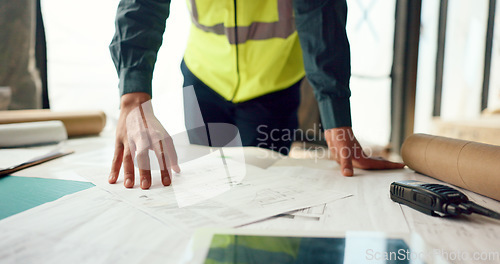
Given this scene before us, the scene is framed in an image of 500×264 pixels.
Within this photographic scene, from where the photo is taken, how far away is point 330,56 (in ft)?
2.83

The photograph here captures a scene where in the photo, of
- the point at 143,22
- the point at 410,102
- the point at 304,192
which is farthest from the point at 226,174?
the point at 410,102

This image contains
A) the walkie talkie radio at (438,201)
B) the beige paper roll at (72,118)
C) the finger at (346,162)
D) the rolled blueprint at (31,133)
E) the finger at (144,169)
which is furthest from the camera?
the beige paper roll at (72,118)

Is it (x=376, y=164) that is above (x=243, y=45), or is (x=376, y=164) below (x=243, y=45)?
below

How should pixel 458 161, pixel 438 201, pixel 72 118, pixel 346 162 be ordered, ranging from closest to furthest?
pixel 438 201, pixel 458 161, pixel 346 162, pixel 72 118

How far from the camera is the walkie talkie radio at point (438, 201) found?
467 millimetres

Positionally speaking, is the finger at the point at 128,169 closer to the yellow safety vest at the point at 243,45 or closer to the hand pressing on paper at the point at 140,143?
the hand pressing on paper at the point at 140,143

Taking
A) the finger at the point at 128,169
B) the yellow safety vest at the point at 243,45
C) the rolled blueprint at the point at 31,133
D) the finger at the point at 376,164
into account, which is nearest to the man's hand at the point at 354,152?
the finger at the point at 376,164

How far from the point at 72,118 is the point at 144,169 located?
900mm

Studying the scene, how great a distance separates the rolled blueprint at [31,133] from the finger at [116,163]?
61 centimetres

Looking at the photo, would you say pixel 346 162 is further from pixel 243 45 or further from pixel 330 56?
pixel 243 45

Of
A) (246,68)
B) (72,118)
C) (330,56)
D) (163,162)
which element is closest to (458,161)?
(330,56)

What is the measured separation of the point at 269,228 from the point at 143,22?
0.66 metres

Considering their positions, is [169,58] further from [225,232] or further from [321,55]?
[225,232]

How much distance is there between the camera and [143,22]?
0.83 metres
